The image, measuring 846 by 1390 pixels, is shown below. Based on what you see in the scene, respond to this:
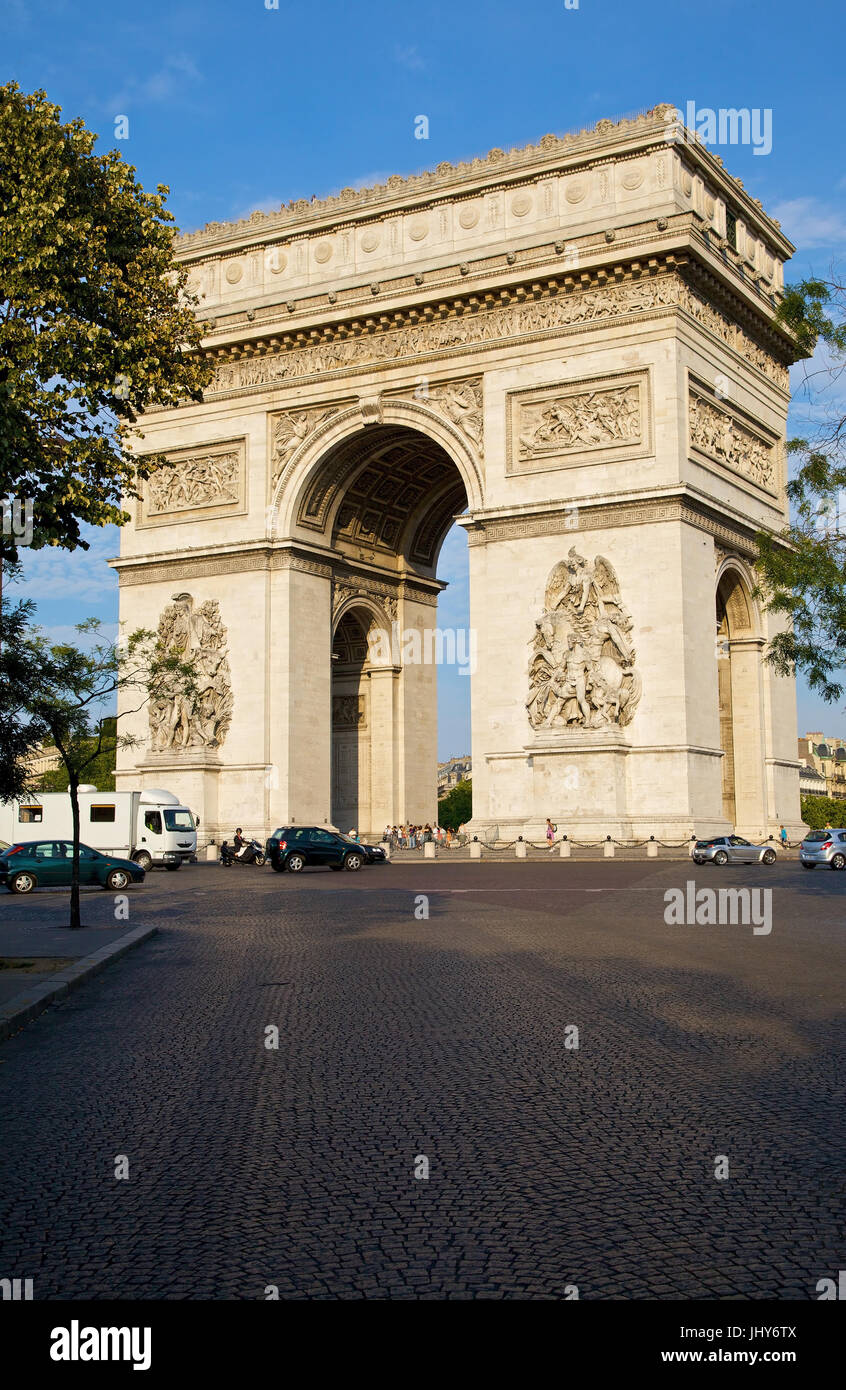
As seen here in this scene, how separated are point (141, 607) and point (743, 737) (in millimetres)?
18741

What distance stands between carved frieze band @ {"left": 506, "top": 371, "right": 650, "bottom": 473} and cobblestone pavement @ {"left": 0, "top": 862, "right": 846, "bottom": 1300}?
23387 mm

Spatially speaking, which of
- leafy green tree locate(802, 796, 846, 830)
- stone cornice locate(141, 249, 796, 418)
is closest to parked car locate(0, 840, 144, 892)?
stone cornice locate(141, 249, 796, 418)

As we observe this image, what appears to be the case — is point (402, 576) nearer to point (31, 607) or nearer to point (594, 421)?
point (594, 421)

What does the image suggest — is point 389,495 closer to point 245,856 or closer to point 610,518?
point 610,518

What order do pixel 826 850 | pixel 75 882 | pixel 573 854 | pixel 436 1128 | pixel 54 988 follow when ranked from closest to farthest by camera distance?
pixel 436 1128, pixel 54 988, pixel 75 882, pixel 826 850, pixel 573 854

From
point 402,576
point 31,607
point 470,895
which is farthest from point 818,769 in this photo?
point 31,607

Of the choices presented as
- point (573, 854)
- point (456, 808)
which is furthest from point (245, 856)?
point (456, 808)

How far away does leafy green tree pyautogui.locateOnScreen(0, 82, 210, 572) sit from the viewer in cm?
1262

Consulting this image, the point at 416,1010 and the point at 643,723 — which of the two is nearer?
the point at 416,1010

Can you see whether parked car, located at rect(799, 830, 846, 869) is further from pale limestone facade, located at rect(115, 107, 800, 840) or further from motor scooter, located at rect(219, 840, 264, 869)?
motor scooter, located at rect(219, 840, 264, 869)

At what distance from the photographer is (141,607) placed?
42.7 meters

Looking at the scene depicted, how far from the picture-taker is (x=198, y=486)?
4206 cm

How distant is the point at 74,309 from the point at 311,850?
2219cm

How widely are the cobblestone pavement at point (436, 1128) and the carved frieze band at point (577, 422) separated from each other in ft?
76.7
